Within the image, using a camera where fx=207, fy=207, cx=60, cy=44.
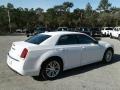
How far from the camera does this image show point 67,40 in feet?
24.8

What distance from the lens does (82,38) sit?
8.12 metres

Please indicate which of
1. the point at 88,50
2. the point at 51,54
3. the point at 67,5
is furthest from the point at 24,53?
the point at 67,5

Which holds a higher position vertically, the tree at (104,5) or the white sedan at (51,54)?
the tree at (104,5)

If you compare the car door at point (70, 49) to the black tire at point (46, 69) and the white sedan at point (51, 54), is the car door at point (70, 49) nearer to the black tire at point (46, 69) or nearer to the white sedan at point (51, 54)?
the white sedan at point (51, 54)

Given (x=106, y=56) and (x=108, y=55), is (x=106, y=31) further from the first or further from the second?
(x=106, y=56)

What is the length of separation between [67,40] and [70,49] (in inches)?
15.3

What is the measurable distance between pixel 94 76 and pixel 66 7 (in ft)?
191

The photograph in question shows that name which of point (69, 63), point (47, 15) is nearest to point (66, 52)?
point (69, 63)

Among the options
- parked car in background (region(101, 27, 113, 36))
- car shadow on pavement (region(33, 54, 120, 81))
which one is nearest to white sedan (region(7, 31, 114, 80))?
car shadow on pavement (region(33, 54, 120, 81))

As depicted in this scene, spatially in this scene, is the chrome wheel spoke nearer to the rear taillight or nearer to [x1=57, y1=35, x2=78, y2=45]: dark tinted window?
[x1=57, y1=35, x2=78, y2=45]: dark tinted window

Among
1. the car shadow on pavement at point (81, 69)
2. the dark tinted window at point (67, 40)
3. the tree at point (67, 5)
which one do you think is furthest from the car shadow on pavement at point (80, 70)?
the tree at point (67, 5)

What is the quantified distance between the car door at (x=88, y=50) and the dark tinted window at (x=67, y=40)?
11.5 inches

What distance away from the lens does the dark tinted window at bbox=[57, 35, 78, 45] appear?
734 cm

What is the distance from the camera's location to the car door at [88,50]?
7.94 meters
